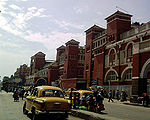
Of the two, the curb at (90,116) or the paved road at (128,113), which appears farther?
the paved road at (128,113)

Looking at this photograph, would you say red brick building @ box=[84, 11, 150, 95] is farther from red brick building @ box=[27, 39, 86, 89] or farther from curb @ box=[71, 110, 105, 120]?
curb @ box=[71, 110, 105, 120]

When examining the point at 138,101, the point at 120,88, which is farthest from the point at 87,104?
the point at 120,88

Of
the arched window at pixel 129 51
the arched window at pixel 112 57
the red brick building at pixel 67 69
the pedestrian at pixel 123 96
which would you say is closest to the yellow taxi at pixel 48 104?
the pedestrian at pixel 123 96

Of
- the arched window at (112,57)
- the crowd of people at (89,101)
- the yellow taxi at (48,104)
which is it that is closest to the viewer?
the yellow taxi at (48,104)

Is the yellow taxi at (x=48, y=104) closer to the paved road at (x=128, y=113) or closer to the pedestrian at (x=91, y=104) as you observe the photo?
the paved road at (x=128, y=113)

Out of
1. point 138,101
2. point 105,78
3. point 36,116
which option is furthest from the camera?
point 105,78

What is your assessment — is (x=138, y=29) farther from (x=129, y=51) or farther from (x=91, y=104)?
(x=91, y=104)

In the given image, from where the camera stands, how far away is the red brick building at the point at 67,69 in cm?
5656

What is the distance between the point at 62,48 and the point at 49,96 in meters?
74.6

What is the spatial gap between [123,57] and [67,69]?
3086 centimetres

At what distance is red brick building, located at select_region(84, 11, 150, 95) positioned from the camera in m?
26.7

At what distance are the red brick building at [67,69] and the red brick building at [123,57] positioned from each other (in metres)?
6.99

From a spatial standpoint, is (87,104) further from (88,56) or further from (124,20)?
(88,56)

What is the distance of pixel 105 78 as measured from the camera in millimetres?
41031
